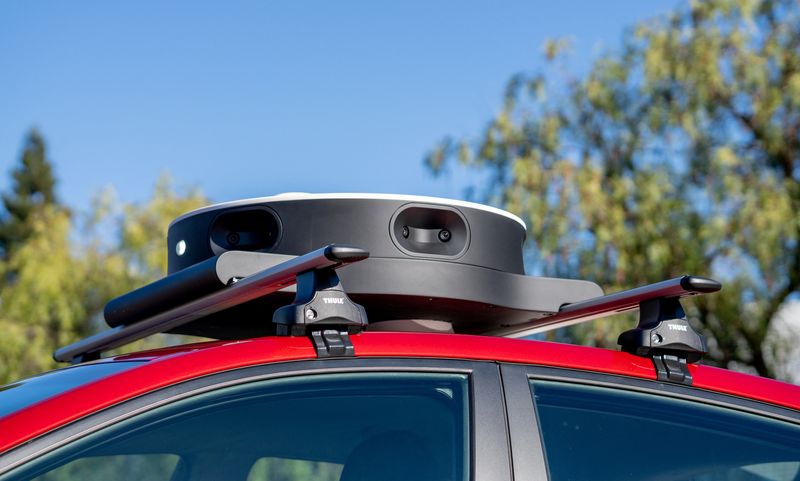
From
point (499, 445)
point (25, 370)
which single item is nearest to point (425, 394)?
point (499, 445)

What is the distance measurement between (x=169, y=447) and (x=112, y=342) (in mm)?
784

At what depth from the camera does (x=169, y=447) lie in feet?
6.24

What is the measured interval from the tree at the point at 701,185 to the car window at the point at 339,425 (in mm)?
12411

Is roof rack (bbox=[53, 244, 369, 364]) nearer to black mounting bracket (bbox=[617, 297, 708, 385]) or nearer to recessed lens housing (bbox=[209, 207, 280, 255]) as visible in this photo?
recessed lens housing (bbox=[209, 207, 280, 255])

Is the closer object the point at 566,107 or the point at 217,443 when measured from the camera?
the point at 217,443

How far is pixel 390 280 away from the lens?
2271mm

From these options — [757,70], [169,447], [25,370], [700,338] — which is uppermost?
[757,70]

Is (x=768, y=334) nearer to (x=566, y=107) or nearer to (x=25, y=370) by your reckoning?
(x=566, y=107)

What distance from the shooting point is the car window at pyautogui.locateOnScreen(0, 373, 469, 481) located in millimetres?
1782

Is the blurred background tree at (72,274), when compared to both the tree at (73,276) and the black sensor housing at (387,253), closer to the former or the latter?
the tree at (73,276)

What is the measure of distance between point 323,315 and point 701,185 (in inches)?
520

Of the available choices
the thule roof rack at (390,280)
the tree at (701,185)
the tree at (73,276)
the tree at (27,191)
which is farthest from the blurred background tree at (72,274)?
the tree at (27,191)

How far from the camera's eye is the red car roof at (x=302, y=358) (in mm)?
1630

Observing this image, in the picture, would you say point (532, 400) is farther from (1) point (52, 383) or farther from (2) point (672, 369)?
(1) point (52, 383)
